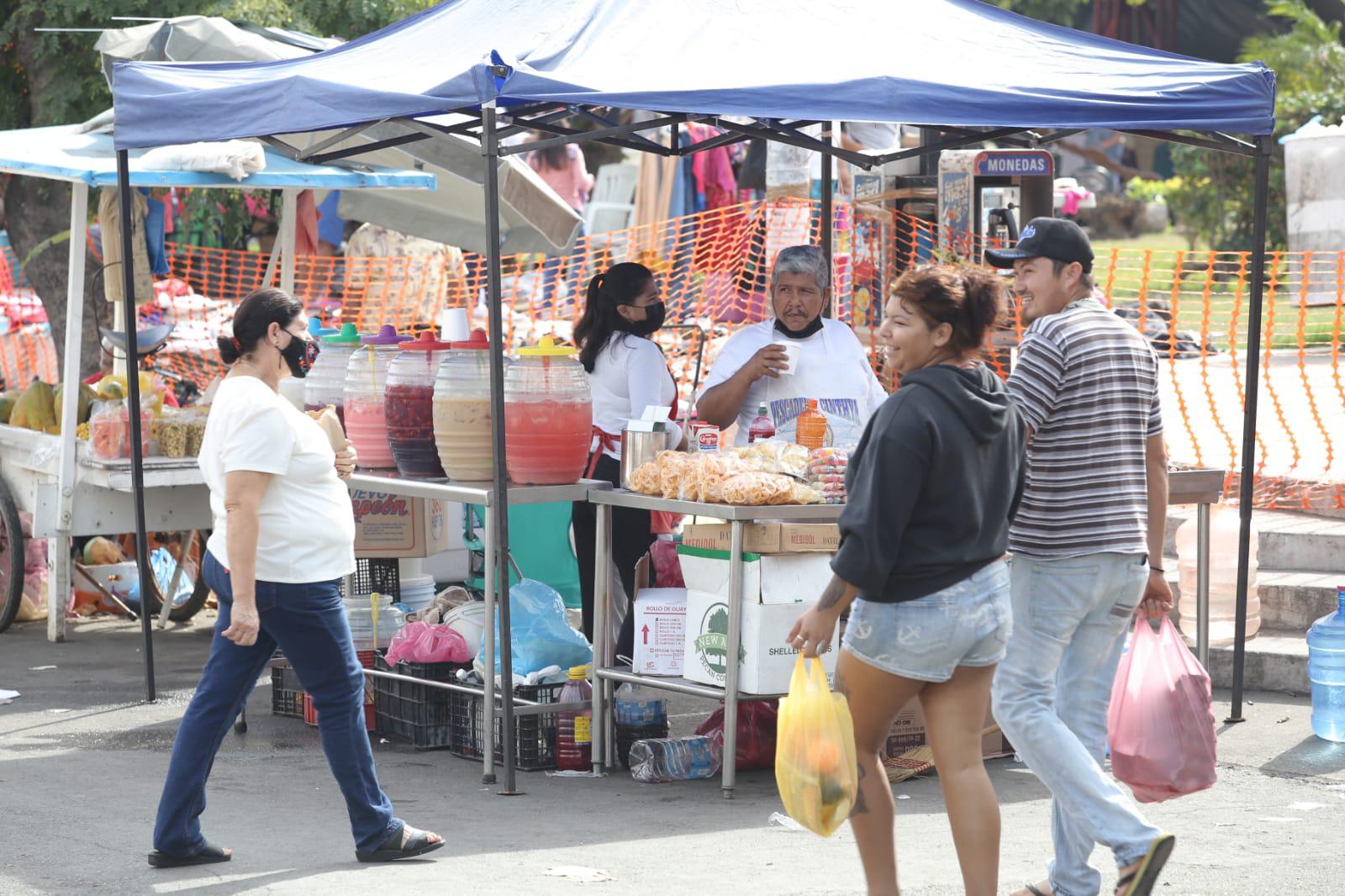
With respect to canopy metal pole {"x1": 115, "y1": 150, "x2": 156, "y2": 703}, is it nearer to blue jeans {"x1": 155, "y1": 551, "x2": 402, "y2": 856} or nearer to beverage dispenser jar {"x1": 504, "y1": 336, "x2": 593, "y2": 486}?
beverage dispenser jar {"x1": 504, "y1": 336, "x2": 593, "y2": 486}

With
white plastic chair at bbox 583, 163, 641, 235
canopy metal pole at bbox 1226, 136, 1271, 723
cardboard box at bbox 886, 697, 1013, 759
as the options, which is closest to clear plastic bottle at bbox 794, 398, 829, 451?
cardboard box at bbox 886, 697, 1013, 759

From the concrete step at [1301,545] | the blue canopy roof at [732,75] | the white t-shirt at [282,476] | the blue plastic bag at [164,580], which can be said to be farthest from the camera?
the blue plastic bag at [164,580]

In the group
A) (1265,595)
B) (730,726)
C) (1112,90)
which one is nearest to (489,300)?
(730,726)

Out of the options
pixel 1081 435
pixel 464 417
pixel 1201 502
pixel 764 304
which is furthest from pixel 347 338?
pixel 764 304

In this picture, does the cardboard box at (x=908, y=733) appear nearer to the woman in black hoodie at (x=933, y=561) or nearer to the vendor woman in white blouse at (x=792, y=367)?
the vendor woman in white blouse at (x=792, y=367)

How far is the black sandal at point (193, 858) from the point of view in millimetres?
5336

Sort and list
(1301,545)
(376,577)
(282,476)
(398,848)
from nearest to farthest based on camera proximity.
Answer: (282,476)
(398,848)
(376,577)
(1301,545)

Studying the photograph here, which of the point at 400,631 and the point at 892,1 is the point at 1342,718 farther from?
the point at 400,631

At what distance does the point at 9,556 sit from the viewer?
9.61 metres

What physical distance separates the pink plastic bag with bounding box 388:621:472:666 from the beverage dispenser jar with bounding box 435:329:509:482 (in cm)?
74

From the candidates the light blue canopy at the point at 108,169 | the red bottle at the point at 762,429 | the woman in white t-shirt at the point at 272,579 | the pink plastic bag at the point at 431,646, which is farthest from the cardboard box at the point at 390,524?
the woman in white t-shirt at the point at 272,579

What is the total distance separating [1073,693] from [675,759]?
2.12 metres

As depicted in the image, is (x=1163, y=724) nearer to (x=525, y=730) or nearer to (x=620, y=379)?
(x=525, y=730)

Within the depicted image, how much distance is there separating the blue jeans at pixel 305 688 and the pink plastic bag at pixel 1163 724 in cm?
228
